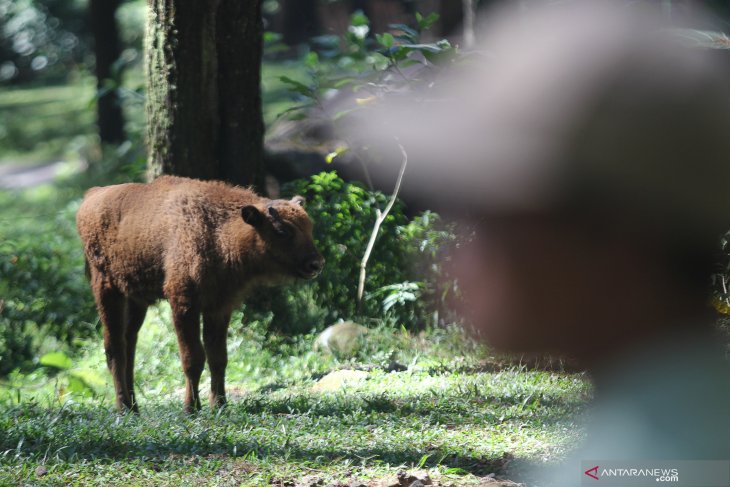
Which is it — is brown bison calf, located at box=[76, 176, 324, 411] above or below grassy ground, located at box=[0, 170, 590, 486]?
above

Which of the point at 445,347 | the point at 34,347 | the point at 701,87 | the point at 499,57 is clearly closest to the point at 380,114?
the point at 499,57

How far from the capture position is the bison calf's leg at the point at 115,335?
6.18m

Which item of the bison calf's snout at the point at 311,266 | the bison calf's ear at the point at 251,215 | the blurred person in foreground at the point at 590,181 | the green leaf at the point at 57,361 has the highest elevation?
the blurred person in foreground at the point at 590,181

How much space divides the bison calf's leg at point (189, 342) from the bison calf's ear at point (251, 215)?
66cm

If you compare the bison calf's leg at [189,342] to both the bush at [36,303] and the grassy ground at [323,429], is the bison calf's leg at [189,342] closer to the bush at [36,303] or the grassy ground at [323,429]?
the grassy ground at [323,429]

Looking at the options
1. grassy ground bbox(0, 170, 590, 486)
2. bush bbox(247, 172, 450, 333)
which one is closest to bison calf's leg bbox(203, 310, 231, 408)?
grassy ground bbox(0, 170, 590, 486)

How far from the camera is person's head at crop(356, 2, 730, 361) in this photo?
108cm

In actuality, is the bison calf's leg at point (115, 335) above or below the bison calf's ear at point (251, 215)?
below

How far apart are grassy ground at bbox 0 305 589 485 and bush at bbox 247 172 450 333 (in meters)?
0.98

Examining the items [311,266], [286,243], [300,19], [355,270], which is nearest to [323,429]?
[311,266]

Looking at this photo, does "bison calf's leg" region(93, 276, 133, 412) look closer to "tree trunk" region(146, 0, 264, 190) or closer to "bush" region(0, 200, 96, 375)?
"tree trunk" region(146, 0, 264, 190)

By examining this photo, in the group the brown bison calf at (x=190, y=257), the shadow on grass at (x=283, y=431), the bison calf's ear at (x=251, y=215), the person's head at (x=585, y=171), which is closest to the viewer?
the person's head at (x=585, y=171)

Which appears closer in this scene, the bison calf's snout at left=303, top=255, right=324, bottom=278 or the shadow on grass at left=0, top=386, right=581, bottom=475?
the shadow on grass at left=0, top=386, right=581, bottom=475

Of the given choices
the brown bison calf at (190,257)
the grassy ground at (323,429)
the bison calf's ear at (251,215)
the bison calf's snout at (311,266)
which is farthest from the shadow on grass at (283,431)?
the bison calf's ear at (251,215)
